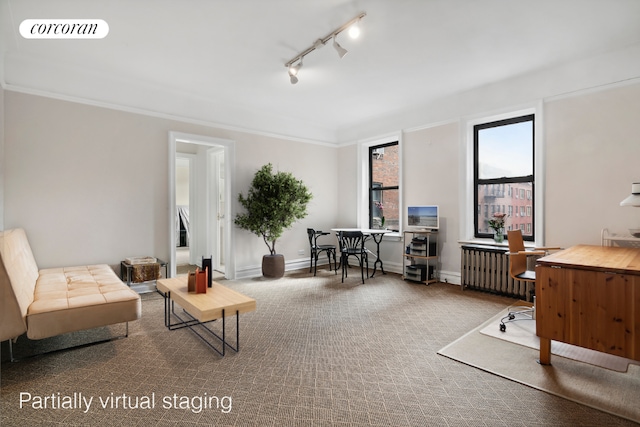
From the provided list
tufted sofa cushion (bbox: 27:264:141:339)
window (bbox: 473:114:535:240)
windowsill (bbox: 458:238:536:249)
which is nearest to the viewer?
tufted sofa cushion (bbox: 27:264:141:339)

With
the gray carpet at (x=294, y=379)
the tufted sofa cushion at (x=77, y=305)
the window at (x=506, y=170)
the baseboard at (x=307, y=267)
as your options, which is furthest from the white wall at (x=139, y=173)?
the gray carpet at (x=294, y=379)

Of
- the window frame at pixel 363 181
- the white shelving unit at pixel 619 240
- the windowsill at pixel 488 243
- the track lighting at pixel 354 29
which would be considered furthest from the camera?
the window frame at pixel 363 181

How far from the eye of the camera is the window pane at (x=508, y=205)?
465 centimetres

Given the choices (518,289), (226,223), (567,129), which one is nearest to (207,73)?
(226,223)

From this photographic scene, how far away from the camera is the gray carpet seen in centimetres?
192

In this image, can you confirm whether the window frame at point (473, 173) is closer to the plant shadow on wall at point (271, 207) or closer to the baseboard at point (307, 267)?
the baseboard at point (307, 267)

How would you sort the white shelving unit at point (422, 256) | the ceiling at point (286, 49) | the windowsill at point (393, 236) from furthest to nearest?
1. the windowsill at point (393, 236)
2. the white shelving unit at point (422, 256)
3. the ceiling at point (286, 49)

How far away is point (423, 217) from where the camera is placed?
215 inches

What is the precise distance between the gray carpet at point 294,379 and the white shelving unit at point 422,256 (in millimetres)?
1504

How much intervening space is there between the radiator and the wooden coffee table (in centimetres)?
343

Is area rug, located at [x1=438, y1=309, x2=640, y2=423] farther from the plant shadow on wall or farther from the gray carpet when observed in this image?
the plant shadow on wall

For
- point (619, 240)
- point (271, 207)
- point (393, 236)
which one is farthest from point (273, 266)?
point (619, 240)

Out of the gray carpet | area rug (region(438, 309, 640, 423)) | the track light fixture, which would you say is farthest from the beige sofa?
the track light fixture

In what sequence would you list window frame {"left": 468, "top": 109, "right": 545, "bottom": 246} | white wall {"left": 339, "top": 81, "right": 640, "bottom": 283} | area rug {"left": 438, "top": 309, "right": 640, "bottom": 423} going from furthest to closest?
window frame {"left": 468, "top": 109, "right": 545, "bottom": 246} → white wall {"left": 339, "top": 81, "right": 640, "bottom": 283} → area rug {"left": 438, "top": 309, "right": 640, "bottom": 423}
